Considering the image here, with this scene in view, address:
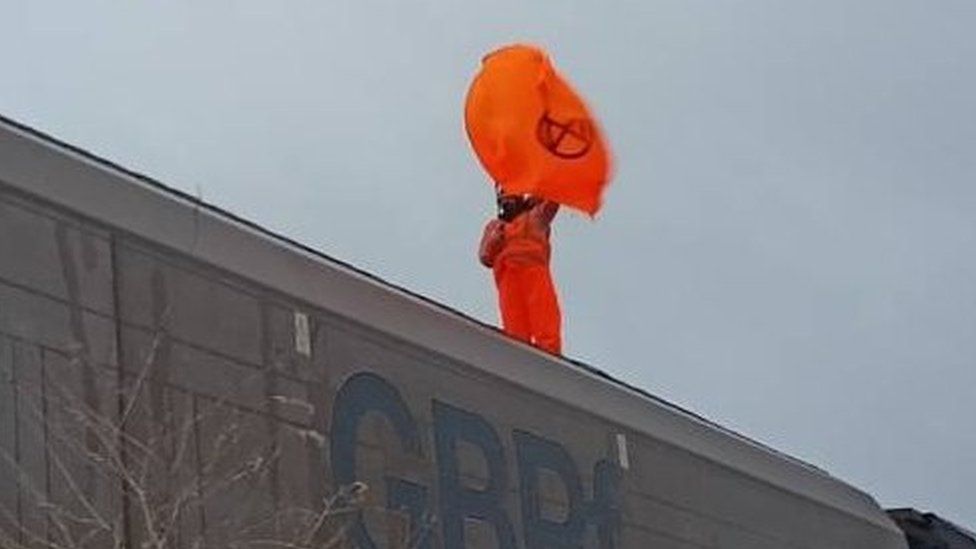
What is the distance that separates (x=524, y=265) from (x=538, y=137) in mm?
497

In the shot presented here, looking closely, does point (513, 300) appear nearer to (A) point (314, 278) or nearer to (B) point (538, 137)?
(B) point (538, 137)

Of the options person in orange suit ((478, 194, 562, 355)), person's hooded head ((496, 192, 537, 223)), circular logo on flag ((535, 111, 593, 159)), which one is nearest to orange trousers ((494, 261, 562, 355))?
person in orange suit ((478, 194, 562, 355))

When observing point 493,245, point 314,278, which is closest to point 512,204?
point 493,245

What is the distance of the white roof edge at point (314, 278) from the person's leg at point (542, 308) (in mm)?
765

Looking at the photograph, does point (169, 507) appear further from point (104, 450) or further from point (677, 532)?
point (677, 532)

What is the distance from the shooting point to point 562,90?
8.68 metres

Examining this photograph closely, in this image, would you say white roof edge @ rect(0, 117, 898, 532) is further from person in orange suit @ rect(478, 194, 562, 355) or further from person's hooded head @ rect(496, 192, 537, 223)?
person's hooded head @ rect(496, 192, 537, 223)

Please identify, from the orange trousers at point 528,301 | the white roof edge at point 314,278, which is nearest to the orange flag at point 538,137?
the orange trousers at point 528,301

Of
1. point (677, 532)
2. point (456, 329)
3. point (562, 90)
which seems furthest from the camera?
point (562, 90)

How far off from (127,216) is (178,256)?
0.19 meters

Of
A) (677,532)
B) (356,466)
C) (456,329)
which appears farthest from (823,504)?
(356,466)

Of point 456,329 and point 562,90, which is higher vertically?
point 562,90

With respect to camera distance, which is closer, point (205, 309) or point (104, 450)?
point (104, 450)

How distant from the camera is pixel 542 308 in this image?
336 inches
